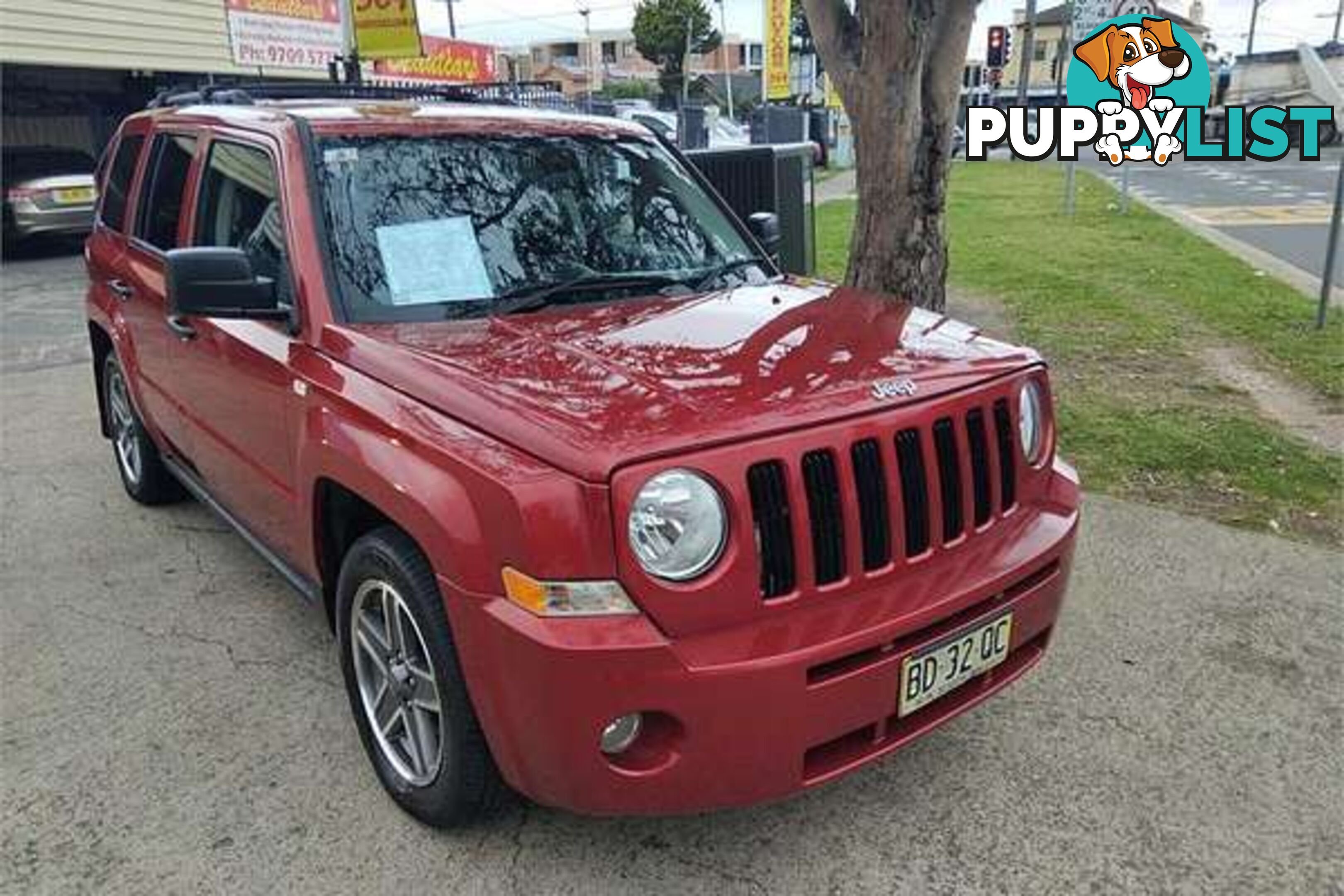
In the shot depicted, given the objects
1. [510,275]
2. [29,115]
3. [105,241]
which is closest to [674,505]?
[510,275]

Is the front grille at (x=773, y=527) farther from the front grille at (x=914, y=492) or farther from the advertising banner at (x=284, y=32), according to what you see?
the advertising banner at (x=284, y=32)

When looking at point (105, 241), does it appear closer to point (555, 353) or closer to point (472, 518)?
point (555, 353)

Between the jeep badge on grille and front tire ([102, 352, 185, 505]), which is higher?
the jeep badge on grille

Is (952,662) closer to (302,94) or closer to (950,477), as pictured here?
(950,477)

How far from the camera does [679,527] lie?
2303mm

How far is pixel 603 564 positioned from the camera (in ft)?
7.43

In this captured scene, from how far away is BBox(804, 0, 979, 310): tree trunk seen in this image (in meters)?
5.93

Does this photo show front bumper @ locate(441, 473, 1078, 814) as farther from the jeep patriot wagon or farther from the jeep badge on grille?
the jeep badge on grille

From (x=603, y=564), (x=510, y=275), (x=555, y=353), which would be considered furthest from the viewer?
(x=510, y=275)

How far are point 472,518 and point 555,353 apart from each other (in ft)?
2.04

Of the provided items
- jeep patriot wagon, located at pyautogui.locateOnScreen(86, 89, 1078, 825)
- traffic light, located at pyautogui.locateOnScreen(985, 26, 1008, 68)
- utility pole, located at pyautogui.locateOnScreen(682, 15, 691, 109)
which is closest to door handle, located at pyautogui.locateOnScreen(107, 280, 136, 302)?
jeep patriot wagon, located at pyautogui.locateOnScreen(86, 89, 1078, 825)

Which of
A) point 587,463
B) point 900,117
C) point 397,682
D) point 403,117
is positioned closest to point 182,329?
point 403,117

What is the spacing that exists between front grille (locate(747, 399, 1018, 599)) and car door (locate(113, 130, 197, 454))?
2901 mm

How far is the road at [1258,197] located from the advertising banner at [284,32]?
14018mm
